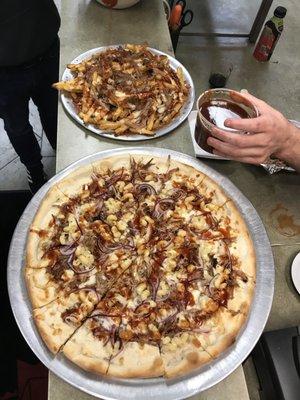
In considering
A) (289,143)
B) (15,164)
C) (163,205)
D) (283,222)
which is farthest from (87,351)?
(15,164)

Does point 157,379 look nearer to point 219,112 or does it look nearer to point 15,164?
point 219,112

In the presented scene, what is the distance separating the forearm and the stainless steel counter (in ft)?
0.75

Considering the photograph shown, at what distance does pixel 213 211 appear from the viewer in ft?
5.79

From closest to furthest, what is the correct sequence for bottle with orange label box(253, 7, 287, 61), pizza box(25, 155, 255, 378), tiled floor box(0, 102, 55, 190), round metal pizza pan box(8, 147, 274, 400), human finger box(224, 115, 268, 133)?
round metal pizza pan box(8, 147, 274, 400) < pizza box(25, 155, 255, 378) < human finger box(224, 115, 268, 133) < bottle with orange label box(253, 7, 287, 61) < tiled floor box(0, 102, 55, 190)

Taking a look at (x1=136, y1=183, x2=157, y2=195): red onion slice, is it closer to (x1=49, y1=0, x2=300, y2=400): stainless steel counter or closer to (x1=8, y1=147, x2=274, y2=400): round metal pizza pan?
(x1=49, y1=0, x2=300, y2=400): stainless steel counter

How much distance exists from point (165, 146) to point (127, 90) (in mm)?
385

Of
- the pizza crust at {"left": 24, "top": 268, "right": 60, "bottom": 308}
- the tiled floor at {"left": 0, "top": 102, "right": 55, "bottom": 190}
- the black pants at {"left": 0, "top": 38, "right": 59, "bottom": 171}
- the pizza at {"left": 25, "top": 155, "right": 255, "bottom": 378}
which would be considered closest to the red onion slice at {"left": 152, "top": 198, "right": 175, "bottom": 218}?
the pizza at {"left": 25, "top": 155, "right": 255, "bottom": 378}

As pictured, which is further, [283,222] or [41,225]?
[283,222]

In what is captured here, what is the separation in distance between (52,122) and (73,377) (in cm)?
211

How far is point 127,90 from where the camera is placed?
2080 millimetres

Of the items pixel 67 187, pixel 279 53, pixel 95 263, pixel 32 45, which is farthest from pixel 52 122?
pixel 279 53

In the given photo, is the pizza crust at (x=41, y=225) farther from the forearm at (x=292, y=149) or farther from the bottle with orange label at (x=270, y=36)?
the bottle with orange label at (x=270, y=36)

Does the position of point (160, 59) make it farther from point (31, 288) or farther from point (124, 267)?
point (31, 288)

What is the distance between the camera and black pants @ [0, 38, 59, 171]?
2.37 m
